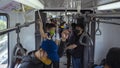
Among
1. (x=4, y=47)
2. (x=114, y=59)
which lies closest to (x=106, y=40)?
(x=4, y=47)

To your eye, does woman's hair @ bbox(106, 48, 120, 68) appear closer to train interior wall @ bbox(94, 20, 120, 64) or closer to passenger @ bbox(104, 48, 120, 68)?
passenger @ bbox(104, 48, 120, 68)

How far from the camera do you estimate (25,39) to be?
210 inches

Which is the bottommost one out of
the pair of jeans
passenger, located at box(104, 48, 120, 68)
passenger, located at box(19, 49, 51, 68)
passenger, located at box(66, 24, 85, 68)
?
the pair of jeans

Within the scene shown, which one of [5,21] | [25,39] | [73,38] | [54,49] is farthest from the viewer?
[25,39]

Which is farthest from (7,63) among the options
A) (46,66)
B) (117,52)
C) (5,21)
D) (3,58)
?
(117,52)

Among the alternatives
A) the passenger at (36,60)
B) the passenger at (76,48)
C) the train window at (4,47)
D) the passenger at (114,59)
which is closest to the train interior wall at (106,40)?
the passenger at (76,48)

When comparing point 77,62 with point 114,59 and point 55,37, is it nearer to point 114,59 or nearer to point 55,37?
point 55,37

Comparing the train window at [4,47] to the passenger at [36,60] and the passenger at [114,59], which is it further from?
the passenger at [114,59]

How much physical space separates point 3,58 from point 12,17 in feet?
2.53

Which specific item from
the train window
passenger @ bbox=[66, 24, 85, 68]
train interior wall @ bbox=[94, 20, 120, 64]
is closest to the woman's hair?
the train window

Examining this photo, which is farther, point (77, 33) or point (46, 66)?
point (77, 33)

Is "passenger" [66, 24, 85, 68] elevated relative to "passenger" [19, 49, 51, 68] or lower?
lower

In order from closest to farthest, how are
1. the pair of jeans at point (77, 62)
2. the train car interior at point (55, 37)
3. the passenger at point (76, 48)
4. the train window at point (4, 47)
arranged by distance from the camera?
the train car interior at point (55, 37) < the train window at point (4, 47) < the passenger at point (76, 48) < the pair of jeans at point (77, 62)

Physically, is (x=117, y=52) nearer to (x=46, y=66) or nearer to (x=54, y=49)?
(x=54, y=49)
